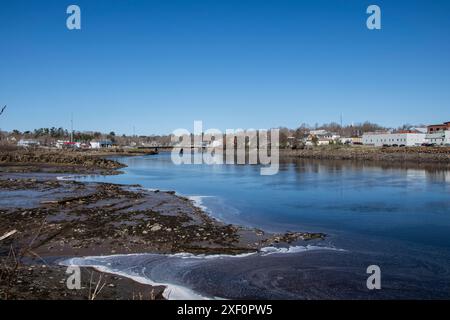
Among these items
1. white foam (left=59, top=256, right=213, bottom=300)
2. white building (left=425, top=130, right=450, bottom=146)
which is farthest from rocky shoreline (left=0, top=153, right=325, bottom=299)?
white building (left=425, top=130, right=450, bottom=146)

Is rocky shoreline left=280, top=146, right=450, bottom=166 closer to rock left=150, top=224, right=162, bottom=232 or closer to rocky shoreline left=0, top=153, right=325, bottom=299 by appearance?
rocky shoreline left=0, top=153, right=325, bottom=299

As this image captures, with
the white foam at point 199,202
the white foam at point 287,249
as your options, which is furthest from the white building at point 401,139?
the white foam at point 287,249

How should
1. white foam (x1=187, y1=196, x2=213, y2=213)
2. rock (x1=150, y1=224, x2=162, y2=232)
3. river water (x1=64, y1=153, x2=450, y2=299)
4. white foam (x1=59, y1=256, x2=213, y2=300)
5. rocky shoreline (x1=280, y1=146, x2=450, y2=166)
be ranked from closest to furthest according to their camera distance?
white foam (x1=59, y1=256, x2=213, y2=300) < river water (x1=64, y1=153, x2=450, y2=299) < rock (x1=150, y1=224, x2=162, y2=232) < white foam (x1=187, y1=196, x2=213, y2=213) < rocky shoreline (x1=280, y1=146, x2=450, y2=166)

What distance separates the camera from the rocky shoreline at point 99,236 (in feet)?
27.2

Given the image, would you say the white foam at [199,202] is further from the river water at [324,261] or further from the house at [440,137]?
the house at [440,137]

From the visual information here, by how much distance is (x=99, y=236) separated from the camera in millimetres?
12977

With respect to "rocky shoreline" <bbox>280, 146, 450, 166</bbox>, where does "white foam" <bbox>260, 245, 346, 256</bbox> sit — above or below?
below

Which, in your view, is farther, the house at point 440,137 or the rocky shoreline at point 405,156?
the house at point 440,137

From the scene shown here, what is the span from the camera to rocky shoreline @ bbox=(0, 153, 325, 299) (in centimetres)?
829

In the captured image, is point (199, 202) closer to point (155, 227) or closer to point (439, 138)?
point (155, 227)

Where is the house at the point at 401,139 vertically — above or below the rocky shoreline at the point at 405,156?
above

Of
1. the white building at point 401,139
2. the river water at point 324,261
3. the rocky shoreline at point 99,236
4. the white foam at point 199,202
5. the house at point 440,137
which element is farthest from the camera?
the white building at point 401,139
